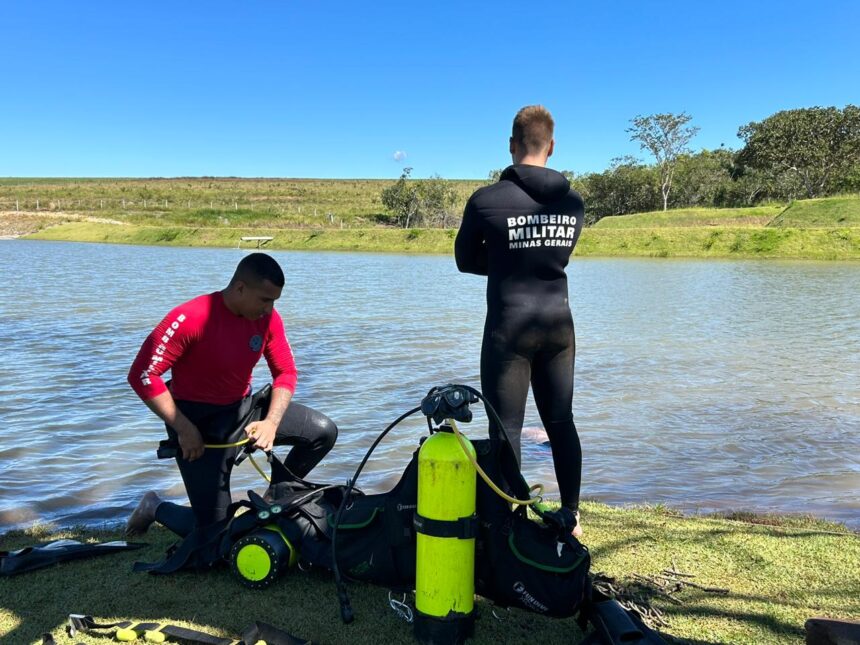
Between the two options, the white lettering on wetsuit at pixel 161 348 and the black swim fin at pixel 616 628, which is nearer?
the black swim fin at pixel 616 628

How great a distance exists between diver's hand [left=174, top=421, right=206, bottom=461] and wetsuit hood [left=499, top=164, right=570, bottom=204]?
205 centimetres

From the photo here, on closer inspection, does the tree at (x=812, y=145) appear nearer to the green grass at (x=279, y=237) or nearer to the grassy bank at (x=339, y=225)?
the grassy bank at (x=339, y=225)

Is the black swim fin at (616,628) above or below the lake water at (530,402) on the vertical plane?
above

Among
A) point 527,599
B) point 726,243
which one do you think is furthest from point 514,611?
point 726,243

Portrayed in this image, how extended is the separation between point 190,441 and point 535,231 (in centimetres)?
201

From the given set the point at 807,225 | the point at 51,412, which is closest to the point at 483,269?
the point at 51,412

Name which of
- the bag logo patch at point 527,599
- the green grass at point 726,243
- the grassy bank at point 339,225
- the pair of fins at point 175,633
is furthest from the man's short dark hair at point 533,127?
the grassy bank at point 339,225

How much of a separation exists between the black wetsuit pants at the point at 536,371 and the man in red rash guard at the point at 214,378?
114cm

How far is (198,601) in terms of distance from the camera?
335 centimetres

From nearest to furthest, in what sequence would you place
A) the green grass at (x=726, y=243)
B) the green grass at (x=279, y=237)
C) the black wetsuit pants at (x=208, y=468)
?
the black wetsuit pants at (x=208, y=468) < the green grass at (x=726, y=243) < the green grass at (x=279, y=237)

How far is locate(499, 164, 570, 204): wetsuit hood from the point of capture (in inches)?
145

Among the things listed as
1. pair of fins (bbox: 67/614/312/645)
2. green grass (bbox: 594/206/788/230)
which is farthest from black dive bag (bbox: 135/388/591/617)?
green grass (bbox: 594/206/788/230)

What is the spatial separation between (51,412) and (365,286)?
17.7 meters

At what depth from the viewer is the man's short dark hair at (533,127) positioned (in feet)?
12.4
